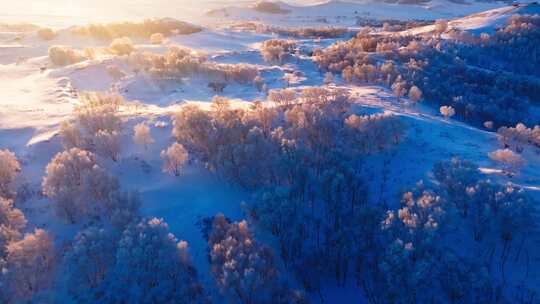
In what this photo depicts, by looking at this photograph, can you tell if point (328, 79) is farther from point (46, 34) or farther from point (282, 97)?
point (46, 34)

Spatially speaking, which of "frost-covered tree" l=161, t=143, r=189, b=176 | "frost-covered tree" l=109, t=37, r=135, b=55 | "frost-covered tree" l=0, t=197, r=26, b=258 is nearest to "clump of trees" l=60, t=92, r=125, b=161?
"frost-covered tree" l=161, t=143, r=189, b=176

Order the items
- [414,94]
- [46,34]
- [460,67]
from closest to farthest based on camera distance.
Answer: [414,94] < [460,67] < [46,34]

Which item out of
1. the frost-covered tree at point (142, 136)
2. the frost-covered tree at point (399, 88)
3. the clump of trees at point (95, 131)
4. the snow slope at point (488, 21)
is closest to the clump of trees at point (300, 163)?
the frost-covered tree at point (142, 136)

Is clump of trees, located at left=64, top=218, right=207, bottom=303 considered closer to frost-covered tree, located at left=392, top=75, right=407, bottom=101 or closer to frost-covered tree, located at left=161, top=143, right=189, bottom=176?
frost-covered tree, located at left=161, top=143, right=189, bottom=176

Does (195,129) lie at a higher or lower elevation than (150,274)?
higher

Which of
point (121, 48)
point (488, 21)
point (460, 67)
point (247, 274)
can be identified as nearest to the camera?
point (247, 274)

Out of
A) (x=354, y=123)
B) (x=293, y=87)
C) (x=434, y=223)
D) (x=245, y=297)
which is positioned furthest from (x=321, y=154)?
(x=293, y=87)

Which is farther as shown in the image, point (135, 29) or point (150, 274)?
point (135, 29)

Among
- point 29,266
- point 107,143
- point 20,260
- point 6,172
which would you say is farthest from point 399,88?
point 20,260
